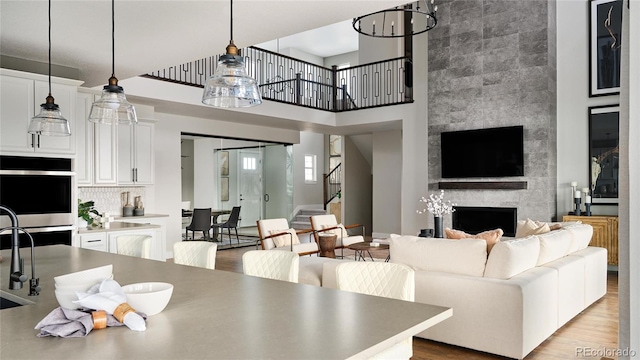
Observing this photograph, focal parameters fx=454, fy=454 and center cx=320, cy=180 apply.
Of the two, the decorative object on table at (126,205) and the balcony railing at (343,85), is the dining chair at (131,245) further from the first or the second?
the balcony railing at (343,85)

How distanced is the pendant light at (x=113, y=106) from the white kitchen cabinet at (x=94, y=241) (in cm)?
246

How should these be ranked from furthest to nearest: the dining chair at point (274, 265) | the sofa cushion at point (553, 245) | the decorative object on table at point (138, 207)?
the decorative object on table at point (138, 207) < the sofa cushion at point (553, 245) < the dining chair at point (274, 265)

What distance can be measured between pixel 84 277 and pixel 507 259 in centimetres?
292

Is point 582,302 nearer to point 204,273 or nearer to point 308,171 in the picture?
point 204,273

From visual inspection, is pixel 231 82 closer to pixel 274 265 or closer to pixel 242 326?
pixel 274 265

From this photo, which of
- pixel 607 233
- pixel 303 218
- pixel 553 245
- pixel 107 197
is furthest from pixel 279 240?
pixel 303 218

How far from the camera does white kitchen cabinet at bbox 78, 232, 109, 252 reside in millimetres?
5090

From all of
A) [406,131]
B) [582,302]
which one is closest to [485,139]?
[406,131]

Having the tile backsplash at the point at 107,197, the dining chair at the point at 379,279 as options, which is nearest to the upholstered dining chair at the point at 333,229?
the tile backsplash at the point at 107,197

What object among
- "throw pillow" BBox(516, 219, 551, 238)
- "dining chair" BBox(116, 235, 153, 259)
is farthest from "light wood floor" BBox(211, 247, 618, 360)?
"dining chair" BBox(116, 235, 153, 259)

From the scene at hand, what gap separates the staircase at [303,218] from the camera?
12.2 metres

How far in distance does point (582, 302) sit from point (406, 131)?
5.13 metres

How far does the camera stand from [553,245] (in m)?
4.11

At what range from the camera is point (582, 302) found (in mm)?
4477
